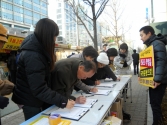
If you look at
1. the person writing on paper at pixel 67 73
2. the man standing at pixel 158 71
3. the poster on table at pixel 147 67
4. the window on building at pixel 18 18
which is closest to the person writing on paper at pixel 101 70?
the poster on table at pixel 147 67

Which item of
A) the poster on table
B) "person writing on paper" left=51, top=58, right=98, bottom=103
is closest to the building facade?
the poster on table

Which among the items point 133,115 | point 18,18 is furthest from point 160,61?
point 18,18

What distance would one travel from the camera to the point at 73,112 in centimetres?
153

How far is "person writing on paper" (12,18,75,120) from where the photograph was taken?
4.25 ft

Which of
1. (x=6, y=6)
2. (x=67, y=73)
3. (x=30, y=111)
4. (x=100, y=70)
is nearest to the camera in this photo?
(x=30, y=111)

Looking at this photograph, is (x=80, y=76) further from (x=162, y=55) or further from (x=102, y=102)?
(x=162, y=55)

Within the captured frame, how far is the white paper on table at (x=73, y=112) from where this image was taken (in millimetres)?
1425

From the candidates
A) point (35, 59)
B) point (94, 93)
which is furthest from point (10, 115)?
point (35, 59)

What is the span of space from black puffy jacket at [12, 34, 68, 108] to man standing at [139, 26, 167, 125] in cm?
142

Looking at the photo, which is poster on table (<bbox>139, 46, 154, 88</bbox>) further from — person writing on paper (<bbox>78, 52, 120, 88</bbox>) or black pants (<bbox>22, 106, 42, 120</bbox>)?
black pants (<bbox>22, 106, 42, 120</bbox>)

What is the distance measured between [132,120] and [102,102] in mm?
1576

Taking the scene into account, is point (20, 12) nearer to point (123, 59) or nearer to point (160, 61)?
point (123, 59)

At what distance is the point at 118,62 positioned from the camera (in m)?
4.17

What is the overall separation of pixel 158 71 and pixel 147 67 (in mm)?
223
